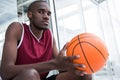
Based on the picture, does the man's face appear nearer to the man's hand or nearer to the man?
the man

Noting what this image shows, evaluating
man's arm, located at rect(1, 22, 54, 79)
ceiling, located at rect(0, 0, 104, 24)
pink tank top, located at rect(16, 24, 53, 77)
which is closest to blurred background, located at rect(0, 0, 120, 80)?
ceiling, located at rect(0, 0, 104, 24)

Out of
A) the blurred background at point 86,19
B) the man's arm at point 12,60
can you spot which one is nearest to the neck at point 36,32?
the man's arm at point 12,60

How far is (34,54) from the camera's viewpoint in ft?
3.44

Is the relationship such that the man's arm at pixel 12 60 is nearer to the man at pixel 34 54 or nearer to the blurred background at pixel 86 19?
the man at pixel 34 54

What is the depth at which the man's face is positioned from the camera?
3.50 ft

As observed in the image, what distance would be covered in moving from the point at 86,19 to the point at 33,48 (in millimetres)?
2314

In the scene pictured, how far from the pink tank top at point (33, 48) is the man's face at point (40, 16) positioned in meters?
0.06

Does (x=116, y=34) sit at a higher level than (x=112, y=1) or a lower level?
lower

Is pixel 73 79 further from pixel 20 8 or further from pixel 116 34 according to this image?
pixel 116 34

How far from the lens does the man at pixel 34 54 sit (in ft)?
2.60

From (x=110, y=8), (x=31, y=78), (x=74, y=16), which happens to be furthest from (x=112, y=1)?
(x=31, y=78)

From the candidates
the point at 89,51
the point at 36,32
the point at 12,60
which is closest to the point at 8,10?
the point at 36,32

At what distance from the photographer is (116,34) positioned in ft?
12.8

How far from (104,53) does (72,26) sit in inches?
78.1
